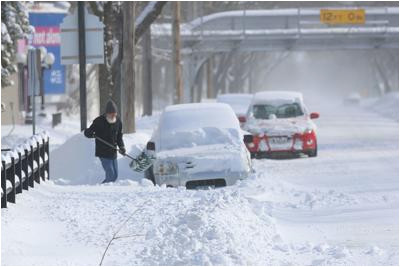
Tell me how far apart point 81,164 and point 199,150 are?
3481 mm

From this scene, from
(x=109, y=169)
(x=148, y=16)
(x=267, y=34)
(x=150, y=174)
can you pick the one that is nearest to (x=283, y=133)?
(x=148, y=16)

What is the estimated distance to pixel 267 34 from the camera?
49.4 m

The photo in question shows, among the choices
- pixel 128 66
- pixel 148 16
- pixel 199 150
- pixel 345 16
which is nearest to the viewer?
pixel 199 150

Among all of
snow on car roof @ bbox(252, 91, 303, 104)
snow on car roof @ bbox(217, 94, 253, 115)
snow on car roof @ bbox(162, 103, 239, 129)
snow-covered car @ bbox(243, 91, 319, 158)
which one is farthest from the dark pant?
snow on car roof @ bbox(217, 94, 253, 115)

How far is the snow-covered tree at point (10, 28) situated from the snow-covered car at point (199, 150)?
42.1 feet

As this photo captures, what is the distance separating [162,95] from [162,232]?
7094 centimetres

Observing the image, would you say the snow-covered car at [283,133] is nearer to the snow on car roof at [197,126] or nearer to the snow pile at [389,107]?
the snow on car roof at [197,126]

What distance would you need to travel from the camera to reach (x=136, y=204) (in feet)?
36.6

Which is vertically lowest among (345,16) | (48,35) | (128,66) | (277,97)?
(277,97)

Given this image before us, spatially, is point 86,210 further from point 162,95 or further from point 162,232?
point 162,95

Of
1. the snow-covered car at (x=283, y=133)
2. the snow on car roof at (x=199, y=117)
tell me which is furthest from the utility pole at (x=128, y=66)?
the snow on car roof at (x=199, y=117)

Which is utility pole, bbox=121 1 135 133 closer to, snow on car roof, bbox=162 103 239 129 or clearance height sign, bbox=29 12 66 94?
snow on car roof, bbox=162 103 239 129

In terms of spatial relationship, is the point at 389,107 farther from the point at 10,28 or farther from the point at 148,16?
the point at 148,16

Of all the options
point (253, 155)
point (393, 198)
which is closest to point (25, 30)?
point (253, 155)
